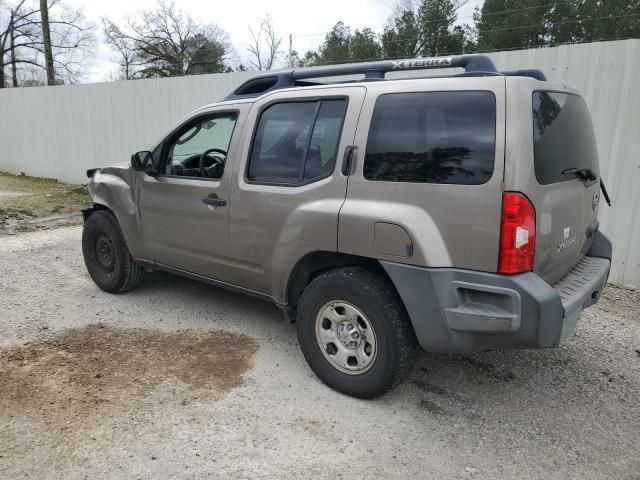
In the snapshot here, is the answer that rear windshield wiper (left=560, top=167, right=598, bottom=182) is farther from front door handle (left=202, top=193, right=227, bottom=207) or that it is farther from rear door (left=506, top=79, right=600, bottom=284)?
front door handle (left=202, top=193, right=227, bottom=207)

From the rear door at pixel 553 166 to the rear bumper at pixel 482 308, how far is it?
206 mm

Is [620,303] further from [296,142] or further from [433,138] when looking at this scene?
[296,142]

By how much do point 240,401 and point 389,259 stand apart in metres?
1.31

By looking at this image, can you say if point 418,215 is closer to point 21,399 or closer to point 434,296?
point 434,296

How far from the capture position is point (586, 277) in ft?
10.4

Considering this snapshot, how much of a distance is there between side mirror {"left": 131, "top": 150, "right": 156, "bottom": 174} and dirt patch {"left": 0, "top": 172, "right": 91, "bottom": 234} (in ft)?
15.0

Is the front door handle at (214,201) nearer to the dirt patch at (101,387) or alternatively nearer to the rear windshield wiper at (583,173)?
the dirt patch at (101,387)

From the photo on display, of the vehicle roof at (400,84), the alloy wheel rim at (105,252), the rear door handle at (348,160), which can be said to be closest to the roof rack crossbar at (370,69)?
the vehicle roof at (400,84)

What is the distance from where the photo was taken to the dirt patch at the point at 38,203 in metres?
8.48

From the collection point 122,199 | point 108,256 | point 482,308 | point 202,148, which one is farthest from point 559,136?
point 108,256

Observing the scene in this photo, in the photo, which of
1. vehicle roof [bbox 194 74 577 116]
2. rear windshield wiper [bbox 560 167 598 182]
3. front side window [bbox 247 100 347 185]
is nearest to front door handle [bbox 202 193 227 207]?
front side window [bbox 247 100 347 185]

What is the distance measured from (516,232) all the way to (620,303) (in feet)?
10.9

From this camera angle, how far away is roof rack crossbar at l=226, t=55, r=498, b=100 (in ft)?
10.3

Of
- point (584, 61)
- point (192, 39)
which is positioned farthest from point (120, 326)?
point (192, 39)
